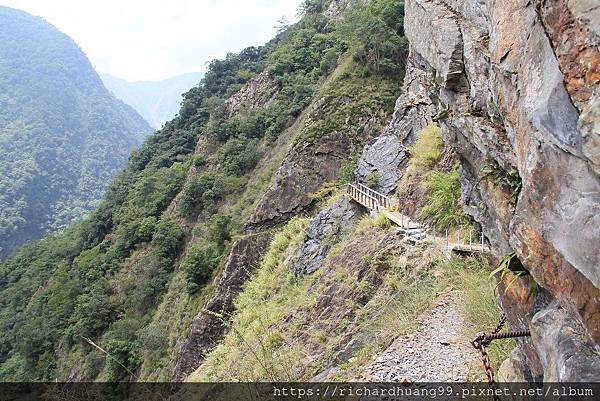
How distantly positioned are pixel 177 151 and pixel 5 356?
→ 21.6 m

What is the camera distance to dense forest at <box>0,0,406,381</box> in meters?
22.2

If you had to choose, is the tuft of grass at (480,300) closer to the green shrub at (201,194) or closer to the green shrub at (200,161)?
the green shrub at (201,194)

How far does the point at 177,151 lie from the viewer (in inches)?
1608

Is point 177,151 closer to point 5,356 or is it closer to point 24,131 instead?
point 5,356

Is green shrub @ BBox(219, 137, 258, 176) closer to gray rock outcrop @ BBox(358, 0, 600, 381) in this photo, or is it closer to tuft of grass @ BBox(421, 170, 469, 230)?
tuft of grass @ BBox(421, 170, 469, 230)

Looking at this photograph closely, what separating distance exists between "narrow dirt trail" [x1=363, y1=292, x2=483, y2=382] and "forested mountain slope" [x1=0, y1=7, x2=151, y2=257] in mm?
86219

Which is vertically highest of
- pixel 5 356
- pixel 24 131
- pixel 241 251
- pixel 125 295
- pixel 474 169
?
pixel 24 131

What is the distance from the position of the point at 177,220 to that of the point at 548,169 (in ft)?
93.6

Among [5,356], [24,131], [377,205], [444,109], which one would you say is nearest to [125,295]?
[5,356]

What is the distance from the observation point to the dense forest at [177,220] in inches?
874

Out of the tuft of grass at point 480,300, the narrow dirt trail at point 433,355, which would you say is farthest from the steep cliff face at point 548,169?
the narrow dirt trail at point 433,355

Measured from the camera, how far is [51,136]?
120375 mm

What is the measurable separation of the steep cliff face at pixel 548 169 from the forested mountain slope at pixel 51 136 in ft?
288

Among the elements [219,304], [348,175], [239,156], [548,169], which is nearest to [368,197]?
[348,175]
